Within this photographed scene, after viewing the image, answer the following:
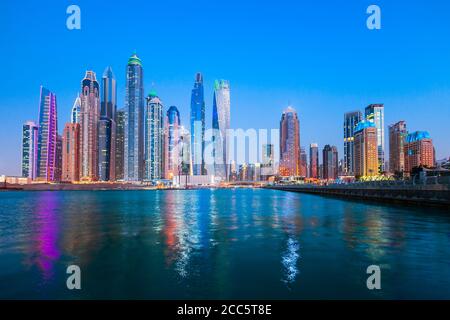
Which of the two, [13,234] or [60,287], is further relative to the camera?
[13,234]

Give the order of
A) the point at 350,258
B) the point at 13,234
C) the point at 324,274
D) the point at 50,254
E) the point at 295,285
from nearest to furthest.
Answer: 1. the point at 295,285
2. the point at 324,274
3. the point at 350,258
4. the point at 50,254
5. the point at 13,234

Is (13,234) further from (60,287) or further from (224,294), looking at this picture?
(224,294)

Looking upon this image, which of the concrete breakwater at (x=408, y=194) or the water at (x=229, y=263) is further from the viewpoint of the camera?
the concrete breakwater at (x=408, y=194)

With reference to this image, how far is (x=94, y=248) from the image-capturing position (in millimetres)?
22625

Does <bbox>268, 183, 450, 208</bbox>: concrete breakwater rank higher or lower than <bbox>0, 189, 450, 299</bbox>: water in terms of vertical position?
higher

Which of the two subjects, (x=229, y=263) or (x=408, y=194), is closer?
(x=229, y=263)

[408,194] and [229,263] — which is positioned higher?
[408,194]

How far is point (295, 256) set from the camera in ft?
63.7

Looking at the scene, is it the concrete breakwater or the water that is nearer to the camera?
the water

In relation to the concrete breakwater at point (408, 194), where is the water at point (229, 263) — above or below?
below

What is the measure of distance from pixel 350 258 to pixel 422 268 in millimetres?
3458

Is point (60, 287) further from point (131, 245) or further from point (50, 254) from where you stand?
point (131, 245)
